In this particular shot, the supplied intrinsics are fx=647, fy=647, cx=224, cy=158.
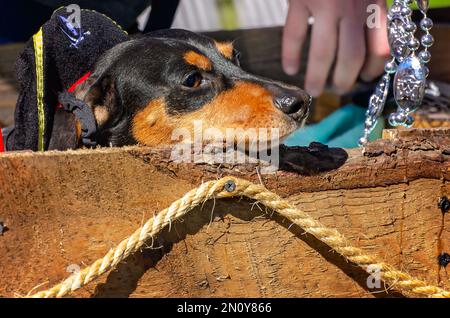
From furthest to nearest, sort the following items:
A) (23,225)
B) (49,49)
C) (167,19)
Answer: (167,19), (49,49), (23,225)

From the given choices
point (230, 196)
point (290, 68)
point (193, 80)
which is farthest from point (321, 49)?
point (230, 196)

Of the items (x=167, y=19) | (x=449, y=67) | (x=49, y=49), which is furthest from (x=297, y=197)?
(x=449, y=67)

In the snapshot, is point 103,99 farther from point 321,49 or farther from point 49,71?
point 321,49

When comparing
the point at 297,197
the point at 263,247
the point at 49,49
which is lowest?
the point at 263,247

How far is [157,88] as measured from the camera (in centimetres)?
245

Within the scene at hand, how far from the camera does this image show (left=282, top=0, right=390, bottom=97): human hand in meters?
2.89

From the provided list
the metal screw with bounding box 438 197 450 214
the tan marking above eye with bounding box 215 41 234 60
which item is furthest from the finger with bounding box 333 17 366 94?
the metal screw with bounding box 438 197 450 214

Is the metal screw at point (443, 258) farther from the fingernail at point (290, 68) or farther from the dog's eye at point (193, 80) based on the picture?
the fingernail at point (290, 68)

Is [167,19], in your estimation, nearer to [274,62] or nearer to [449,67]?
[274,62]

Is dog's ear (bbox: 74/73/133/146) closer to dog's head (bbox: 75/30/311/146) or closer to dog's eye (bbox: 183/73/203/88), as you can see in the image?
dog's head (bbox: 75/30/311/146)

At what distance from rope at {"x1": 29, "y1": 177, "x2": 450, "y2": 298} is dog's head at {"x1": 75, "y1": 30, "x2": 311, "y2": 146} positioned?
0.68 metres

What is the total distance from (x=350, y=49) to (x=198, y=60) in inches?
33.7

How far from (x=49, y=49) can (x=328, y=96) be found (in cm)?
211

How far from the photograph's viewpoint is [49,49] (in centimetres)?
231
